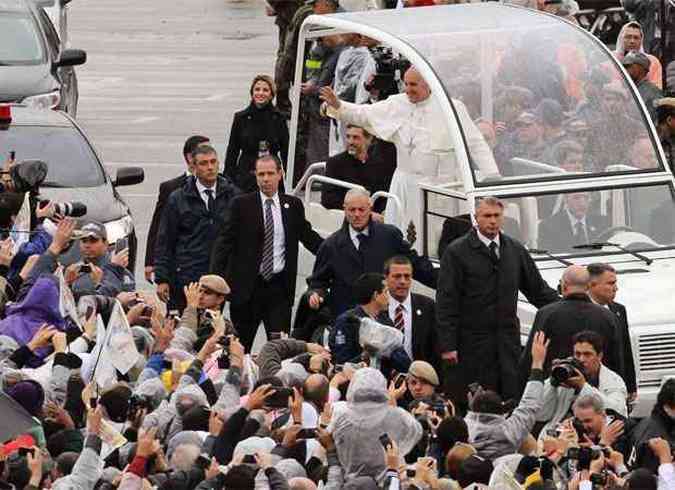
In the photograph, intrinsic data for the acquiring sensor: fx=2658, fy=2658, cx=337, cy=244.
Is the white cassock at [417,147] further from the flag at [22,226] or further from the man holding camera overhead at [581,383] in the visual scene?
the man holding camera overhead at [581,383]

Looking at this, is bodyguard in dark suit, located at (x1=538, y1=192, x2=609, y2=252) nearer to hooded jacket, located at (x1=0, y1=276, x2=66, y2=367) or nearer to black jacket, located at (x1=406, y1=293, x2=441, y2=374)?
black jacket, located at (x1=406, y1=293, x2=441, y2=374)

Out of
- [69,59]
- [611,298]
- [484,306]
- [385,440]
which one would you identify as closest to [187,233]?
[484,306]

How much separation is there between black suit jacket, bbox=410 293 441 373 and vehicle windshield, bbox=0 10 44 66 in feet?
31.1

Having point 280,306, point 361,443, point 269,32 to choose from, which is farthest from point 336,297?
point 269,32

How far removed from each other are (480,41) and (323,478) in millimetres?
5888

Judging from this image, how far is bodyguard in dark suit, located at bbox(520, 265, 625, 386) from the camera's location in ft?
51.3

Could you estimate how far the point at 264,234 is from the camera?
18.2m

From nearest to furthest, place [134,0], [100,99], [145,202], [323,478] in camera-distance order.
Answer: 1. [323,478]
2. [145,202]
3. [100,99]
4. [134,0]

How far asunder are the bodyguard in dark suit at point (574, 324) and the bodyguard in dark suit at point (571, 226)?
1.77 m

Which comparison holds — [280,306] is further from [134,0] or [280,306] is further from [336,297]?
[134,0]

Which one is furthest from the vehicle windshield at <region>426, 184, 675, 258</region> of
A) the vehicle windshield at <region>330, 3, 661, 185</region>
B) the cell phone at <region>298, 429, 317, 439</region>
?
the cell phone at <region>298, 429, 317, 439</region>

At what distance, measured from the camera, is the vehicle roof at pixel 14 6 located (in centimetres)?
2636

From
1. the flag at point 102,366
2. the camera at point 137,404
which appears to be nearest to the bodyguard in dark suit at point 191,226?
the flag at point 102,366

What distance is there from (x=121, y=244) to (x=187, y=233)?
1300mm
